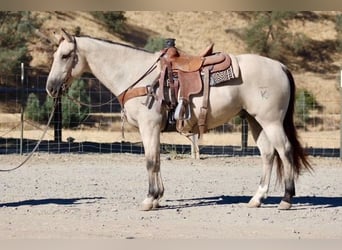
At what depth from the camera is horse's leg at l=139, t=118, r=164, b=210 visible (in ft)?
26.7

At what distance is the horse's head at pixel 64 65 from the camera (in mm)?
8266

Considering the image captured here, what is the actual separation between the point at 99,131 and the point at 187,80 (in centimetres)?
1553

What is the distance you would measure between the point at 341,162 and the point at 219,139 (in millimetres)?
8020

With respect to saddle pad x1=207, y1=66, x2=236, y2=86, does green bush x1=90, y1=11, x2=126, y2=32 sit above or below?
above

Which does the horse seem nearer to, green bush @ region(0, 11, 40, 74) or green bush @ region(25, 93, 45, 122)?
green bush @ region(25, 93, 45, 122)

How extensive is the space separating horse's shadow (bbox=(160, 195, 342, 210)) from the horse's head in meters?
1.80

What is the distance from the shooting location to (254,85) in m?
8.12

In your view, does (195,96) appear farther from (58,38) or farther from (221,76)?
(58,38)

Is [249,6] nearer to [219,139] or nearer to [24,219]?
[24,219]

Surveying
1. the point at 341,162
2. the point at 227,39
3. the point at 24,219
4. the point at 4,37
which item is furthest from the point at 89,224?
the point at 227,39

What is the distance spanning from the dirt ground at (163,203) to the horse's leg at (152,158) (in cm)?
13

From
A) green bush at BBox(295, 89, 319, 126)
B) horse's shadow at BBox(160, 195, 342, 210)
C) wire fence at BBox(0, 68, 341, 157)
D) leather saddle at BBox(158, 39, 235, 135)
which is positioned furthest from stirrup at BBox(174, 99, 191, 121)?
green bush at BBox(295, 89, 319, 126)

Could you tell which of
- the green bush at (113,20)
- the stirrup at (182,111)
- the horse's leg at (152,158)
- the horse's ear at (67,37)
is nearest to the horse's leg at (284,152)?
the stirrup at (182,111)

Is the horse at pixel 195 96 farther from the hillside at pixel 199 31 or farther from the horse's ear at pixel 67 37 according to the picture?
the hillside at pixel 199 31
